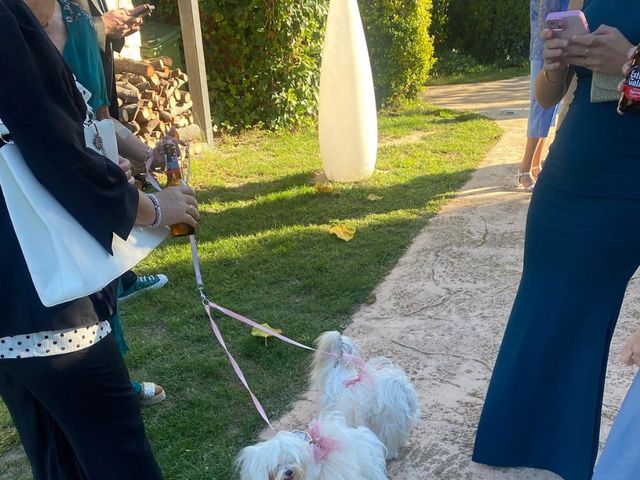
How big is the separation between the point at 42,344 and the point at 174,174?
71cm

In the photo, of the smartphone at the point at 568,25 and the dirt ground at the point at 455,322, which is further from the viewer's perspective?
the dirt ground at the point at 455,322

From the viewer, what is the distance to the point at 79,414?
5.61 feet

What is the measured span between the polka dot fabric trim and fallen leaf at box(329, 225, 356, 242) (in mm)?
3400

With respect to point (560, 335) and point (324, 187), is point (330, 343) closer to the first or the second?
point (560, 335)

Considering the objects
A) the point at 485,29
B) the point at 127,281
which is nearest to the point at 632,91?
the point at 127,281

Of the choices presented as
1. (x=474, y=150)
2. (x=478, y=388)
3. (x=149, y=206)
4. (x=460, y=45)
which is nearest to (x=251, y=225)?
(x=478, y=388)

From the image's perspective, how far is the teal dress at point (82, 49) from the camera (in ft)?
7.06

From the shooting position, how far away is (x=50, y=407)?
66.7 inches

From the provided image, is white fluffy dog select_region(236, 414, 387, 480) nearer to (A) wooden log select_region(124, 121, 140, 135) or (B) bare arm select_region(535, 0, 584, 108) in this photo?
(B) bare arm select_region(535, 0, 584, 108)

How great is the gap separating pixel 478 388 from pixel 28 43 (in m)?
2.65

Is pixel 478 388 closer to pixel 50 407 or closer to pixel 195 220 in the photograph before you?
pixel 195 220

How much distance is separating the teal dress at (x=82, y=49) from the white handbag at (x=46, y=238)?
800 mm

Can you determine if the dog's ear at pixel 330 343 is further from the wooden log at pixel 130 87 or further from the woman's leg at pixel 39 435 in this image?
the wooden log at pixel 130 87

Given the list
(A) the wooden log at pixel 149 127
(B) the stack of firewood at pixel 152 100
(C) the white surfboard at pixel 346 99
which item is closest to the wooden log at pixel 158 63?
(B) the stack of firewood at pixel 152 100
